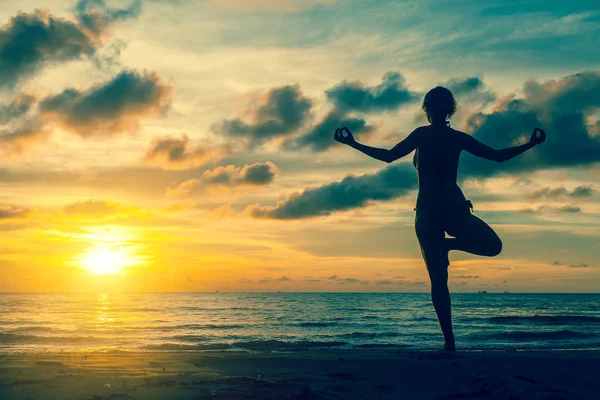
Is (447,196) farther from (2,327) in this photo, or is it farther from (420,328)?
(2,327)

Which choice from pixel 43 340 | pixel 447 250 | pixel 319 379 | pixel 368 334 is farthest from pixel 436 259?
pixel 368 334

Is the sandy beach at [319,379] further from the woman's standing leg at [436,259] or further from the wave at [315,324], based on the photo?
the wave at [315,324]

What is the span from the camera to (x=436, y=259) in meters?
6.69

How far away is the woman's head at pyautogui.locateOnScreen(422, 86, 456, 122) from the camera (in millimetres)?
6926

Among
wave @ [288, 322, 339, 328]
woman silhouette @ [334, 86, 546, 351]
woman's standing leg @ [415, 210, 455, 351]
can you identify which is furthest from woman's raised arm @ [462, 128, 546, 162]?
wave @ [288, 322, 339, 328]

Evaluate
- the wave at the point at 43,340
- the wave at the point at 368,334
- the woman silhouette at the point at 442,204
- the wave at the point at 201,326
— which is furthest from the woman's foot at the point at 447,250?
the wave at the point at 201,326

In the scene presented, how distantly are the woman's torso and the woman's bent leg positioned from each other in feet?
0.90

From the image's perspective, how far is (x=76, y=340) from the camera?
18.0 m

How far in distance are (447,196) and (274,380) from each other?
310 cm

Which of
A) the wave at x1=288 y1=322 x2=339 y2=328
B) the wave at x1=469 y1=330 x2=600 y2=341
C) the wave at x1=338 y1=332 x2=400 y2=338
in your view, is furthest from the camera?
the wave at x1=288 y1=322 x2=339 y2=328

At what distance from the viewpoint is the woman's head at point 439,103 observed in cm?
693

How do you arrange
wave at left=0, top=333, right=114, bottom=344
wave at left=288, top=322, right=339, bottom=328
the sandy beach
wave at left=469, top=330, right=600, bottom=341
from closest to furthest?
the sandy beach < wave at left=0, top=333, right=114, bottom=344 < wave at left=469, top=330, right=600, bottom=341 < wave at left=288, top=322, right=339, bottom=328

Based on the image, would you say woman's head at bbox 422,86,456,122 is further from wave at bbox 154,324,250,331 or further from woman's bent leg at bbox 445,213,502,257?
wave at bbox 154,324,250,331

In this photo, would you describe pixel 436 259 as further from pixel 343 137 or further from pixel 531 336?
pixel 531 336
